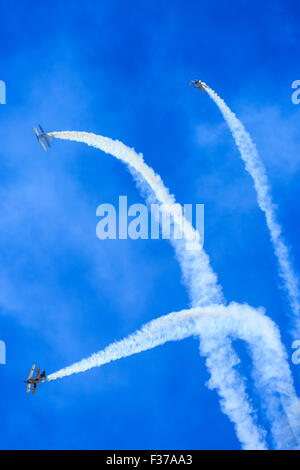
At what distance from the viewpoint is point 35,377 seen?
36.5 metres

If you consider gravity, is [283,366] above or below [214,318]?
below
